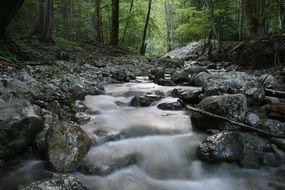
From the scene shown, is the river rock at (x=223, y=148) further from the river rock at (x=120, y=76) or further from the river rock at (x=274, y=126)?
the river rock at (x=120, y=76)

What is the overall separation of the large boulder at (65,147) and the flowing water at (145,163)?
0.47 ft

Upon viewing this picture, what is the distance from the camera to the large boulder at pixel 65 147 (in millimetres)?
4031

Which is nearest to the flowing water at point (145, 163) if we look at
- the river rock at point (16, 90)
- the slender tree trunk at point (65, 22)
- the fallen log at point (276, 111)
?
the river rock at point (16, 90)

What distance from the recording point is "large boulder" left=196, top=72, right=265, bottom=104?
634cm

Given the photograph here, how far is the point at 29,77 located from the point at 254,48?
7.37 meters

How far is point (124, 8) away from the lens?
75.7 feet

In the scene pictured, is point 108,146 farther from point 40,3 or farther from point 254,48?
point 40,3

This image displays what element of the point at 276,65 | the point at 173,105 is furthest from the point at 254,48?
the point at 173,105

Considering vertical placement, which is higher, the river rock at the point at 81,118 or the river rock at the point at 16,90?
the river rock at the point at 16,90

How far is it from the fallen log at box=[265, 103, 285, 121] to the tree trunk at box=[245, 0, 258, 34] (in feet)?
→ 34.2

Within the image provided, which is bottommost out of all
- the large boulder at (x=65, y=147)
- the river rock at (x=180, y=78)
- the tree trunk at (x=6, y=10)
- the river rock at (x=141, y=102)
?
the large boulder at (x=65, y=147)

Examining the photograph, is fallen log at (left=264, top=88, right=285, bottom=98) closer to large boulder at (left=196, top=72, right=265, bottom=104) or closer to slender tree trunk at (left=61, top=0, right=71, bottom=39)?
large boulder at (left=196, top=72, right=265, bottom=104)

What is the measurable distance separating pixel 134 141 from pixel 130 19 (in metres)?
17.5

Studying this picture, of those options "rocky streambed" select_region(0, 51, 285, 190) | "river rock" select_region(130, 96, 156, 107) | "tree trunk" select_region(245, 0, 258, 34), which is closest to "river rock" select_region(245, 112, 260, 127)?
"rocky streambed" select_region(0, 51, 285, 190)
